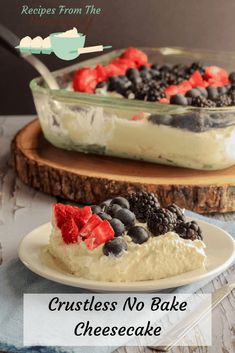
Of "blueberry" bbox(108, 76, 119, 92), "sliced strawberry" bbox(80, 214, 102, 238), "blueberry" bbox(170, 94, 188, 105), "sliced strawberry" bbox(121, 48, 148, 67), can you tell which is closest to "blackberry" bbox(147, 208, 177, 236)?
"sliced strawberry" bbox(80, 214, 102, 238)

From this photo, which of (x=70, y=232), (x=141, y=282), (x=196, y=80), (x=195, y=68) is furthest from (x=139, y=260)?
(x=195, y=68)

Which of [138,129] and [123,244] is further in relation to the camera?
[138,129]

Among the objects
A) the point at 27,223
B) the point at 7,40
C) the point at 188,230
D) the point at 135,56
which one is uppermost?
the point at 7,40

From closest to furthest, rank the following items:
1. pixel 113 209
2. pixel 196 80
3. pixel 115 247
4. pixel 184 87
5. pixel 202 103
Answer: pixel 115 247 < pixel 113 209 < pixel 202 103 < pixel 184 87 < pixel 196 80

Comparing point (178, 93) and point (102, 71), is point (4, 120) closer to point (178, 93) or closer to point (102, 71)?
point (102, 71)

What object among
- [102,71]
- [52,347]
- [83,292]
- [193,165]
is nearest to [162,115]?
[193,165]

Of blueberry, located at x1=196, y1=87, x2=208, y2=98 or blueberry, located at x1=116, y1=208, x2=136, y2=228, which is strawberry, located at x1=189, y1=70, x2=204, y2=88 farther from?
blueberry, located at x1=116, y1=208, x2=136, y2=228

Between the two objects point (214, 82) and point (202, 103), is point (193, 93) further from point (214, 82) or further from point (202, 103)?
point (214, 82)
